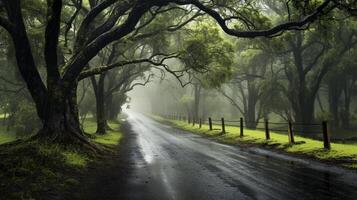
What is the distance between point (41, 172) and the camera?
9711 millimetres

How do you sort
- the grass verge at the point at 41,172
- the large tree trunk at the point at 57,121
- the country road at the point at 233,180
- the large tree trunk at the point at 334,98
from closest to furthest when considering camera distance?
the country road at the point at 233,180
the grass verge at the point at 41,172
the large tree trunk at the point at 57,121
the large tree trunk at the point at 334,98

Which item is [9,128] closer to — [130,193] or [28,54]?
[28,54]

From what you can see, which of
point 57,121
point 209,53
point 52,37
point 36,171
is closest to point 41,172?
point 36,171

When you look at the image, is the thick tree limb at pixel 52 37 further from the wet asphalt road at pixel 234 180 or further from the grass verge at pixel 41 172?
the wet asphalt road at pixel 234 180

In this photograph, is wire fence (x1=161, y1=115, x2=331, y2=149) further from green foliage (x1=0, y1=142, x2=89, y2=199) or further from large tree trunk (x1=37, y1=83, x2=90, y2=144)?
large tree trunk (x1=37, y1=83, x2=90, y2=144)

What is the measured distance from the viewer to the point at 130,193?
804cm

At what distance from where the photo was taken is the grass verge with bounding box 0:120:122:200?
794 cm

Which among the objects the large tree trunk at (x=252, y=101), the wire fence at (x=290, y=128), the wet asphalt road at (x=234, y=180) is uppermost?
the large tree trunk at (x=252, y=101)

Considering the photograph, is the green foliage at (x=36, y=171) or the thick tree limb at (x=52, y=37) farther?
the thick tree limb at (x=52, y=37)

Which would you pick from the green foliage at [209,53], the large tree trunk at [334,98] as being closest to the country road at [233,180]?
the green foliage at [209,53]

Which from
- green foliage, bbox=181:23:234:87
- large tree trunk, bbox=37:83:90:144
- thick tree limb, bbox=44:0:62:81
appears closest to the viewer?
thick tree limb, bbox=44:0:62:81

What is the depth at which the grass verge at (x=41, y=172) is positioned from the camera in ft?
26.0

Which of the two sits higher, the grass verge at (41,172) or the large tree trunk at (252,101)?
the large tree trunk at (252,101)

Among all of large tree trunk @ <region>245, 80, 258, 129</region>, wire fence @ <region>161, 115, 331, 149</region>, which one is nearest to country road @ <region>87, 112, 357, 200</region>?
wire fence @ <region>161, 115, 331, 149</region>
